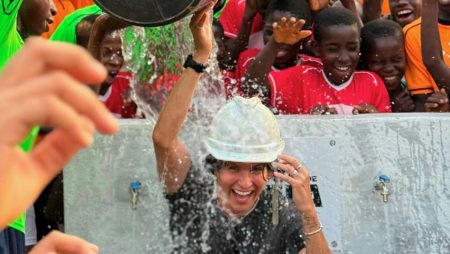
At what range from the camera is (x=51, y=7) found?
4.88 metres

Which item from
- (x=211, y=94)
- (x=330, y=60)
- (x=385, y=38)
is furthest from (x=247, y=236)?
(x=385, y=38)

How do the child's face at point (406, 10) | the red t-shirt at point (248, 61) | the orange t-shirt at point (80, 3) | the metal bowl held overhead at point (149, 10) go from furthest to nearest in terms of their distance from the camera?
the child's face at point (406, 10) < the orange t-shirt at point (80, 3) < the red t-shirt at point (248, 61) < the metal bowl held overhead at point (149, 10)

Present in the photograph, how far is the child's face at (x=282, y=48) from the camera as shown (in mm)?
5027

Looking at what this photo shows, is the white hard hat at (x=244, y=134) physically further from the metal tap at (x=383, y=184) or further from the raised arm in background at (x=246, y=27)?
the raised arm in background at (x=246, y=27)

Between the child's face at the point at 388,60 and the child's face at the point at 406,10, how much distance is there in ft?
2.51

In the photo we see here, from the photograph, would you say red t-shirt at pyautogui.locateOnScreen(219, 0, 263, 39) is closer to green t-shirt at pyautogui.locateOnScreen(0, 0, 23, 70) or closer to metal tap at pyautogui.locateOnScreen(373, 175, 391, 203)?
metal tap at pyautogui.locateOnScreen(373, 175, 391, 203)

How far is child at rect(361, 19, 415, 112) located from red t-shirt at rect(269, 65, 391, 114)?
0.42 feet

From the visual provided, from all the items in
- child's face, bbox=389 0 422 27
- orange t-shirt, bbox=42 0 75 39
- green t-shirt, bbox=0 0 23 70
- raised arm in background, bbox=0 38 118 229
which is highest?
raised arm in background, bbox=0 38 118 229

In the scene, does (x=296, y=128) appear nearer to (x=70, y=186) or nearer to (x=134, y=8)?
(x=70, y=186)

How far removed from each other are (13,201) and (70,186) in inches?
139

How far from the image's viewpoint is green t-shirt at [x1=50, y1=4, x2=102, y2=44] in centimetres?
482

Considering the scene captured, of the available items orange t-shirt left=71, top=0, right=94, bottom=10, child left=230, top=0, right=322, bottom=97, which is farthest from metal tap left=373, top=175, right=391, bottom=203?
orange t-shirt left=71, top=0, right=94, bottom=10

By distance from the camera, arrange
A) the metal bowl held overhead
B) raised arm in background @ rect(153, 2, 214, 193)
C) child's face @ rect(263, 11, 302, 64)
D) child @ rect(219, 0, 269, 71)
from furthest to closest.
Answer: child @ rect(219, 0, 269, 71), child's face @ rect(263, 11, 302, 64), raised arm in background @ rect(153, 2, 214, 193), the metal bowl held overhead

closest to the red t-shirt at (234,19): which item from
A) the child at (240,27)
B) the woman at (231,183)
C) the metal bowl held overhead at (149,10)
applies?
the child at (240,27)
